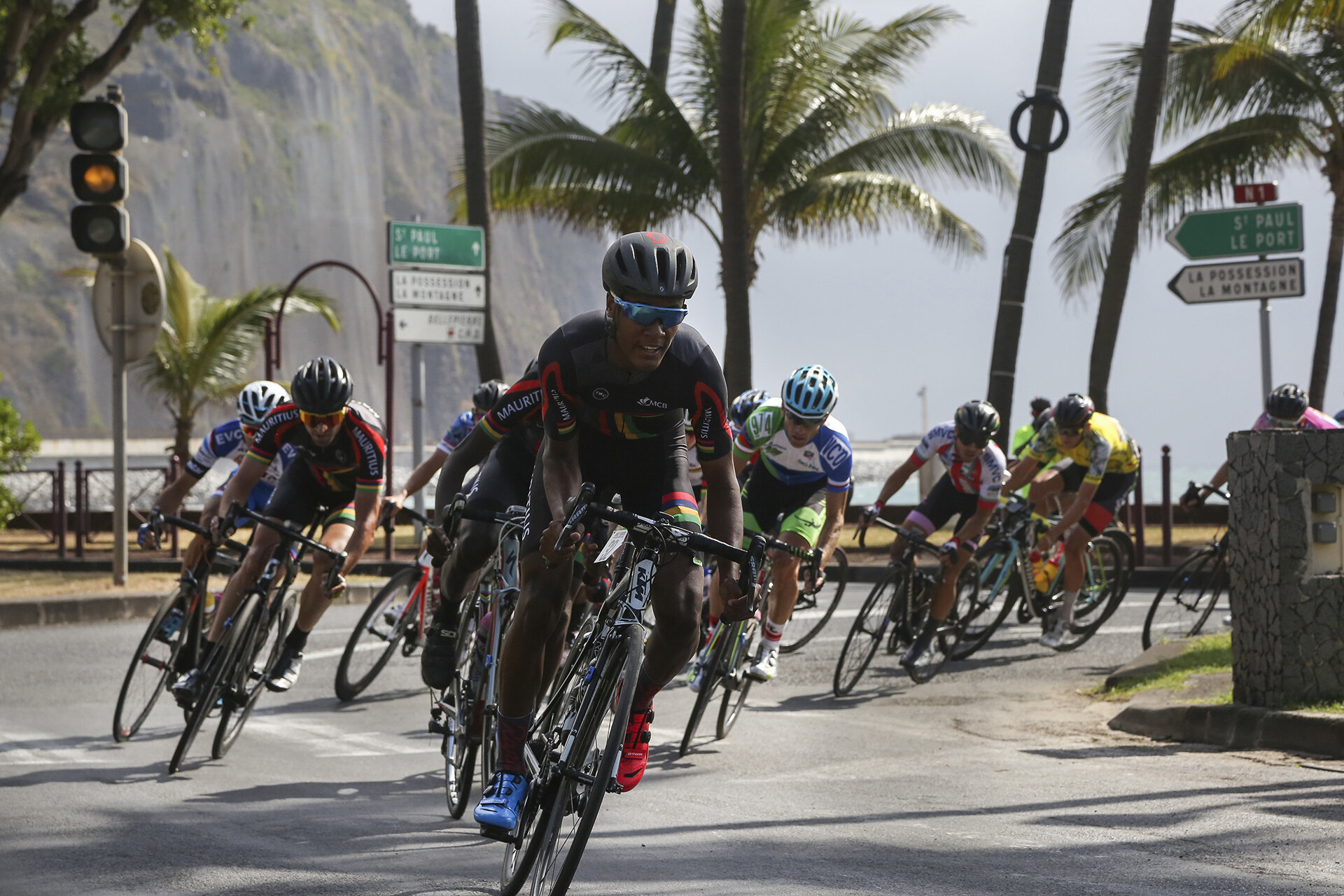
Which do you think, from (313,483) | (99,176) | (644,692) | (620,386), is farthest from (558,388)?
(99,176)

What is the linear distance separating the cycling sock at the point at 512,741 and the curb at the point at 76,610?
34.4 feet

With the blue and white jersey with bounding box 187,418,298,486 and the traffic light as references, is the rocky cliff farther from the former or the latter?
the blue and white jersey with bounding box 187,418,298,486

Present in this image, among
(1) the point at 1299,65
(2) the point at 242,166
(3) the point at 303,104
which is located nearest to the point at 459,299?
(1) the point at 1299,65

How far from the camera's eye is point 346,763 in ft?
25.5

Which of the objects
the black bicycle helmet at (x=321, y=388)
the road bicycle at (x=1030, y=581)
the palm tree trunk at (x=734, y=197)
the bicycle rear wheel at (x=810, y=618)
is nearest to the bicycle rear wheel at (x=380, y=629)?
the black bicycle helmet at (x=321, y=388)

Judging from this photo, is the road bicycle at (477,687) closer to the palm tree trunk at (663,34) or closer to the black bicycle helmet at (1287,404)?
the black bicycle helmet at (1287,404)

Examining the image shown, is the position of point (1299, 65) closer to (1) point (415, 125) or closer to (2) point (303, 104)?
(2) point (303, 104)

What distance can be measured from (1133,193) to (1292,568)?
1312 centimetres

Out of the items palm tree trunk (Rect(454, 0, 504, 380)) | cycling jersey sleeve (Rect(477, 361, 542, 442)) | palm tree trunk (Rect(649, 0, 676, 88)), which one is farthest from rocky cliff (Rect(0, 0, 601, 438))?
cycling jersey sleeve (Rect(477, 361, 542, 442))

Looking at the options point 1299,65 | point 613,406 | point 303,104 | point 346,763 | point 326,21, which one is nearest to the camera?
point 613,406

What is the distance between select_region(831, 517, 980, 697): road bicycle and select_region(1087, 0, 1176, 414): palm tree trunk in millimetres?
10403

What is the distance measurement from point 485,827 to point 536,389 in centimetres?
221

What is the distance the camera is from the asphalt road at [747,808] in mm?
5133

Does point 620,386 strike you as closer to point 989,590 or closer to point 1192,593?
point 989,590
